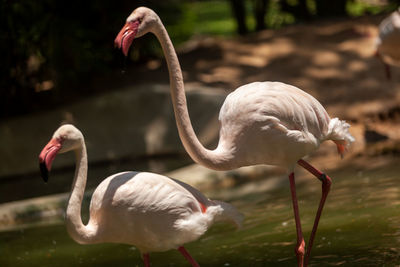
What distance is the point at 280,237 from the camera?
16.4ft

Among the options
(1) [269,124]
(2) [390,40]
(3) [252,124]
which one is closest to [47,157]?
(3) [252,124]

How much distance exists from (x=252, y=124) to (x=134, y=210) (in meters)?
0.86

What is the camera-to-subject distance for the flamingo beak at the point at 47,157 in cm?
373

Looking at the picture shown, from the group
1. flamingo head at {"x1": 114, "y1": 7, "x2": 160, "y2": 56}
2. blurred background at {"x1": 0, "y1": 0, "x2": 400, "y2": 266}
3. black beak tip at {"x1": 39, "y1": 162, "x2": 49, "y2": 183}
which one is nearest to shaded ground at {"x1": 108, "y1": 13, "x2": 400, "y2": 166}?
blurred background at {"x1": 0, "y1": 0, "x2": 400, "y2": 266}

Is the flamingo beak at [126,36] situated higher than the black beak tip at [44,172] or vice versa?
the flamingo beak at [126,36]

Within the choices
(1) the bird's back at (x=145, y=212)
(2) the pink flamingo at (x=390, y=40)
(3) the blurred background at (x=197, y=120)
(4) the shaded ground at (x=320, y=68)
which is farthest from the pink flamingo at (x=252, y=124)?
(2) the pink flamingo at (x=390, y=40)

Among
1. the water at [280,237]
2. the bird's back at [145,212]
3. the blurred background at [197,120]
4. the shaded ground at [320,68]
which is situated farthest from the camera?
the shaded ground at [320,68]

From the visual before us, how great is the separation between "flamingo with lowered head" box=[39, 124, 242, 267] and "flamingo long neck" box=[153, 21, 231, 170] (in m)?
0.22

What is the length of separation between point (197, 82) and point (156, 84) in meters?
0.73

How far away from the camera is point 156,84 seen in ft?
31.7

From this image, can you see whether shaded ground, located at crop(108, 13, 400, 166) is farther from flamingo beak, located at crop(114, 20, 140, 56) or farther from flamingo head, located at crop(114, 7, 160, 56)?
flamingo beak, located at crop(114, 20, 140, 56)

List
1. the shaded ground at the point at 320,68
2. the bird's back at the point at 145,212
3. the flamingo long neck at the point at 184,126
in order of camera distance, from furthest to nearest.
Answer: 1. the shaded ground at the point at 320,68
2. the flamingo long neck at the point at 184,126
3. the bird's back at the point at 145,212

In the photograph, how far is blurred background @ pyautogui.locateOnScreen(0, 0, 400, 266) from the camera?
5051mm

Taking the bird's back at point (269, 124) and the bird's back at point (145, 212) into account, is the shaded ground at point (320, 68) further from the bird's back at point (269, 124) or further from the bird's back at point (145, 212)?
the bird's back at point (145, 212)
